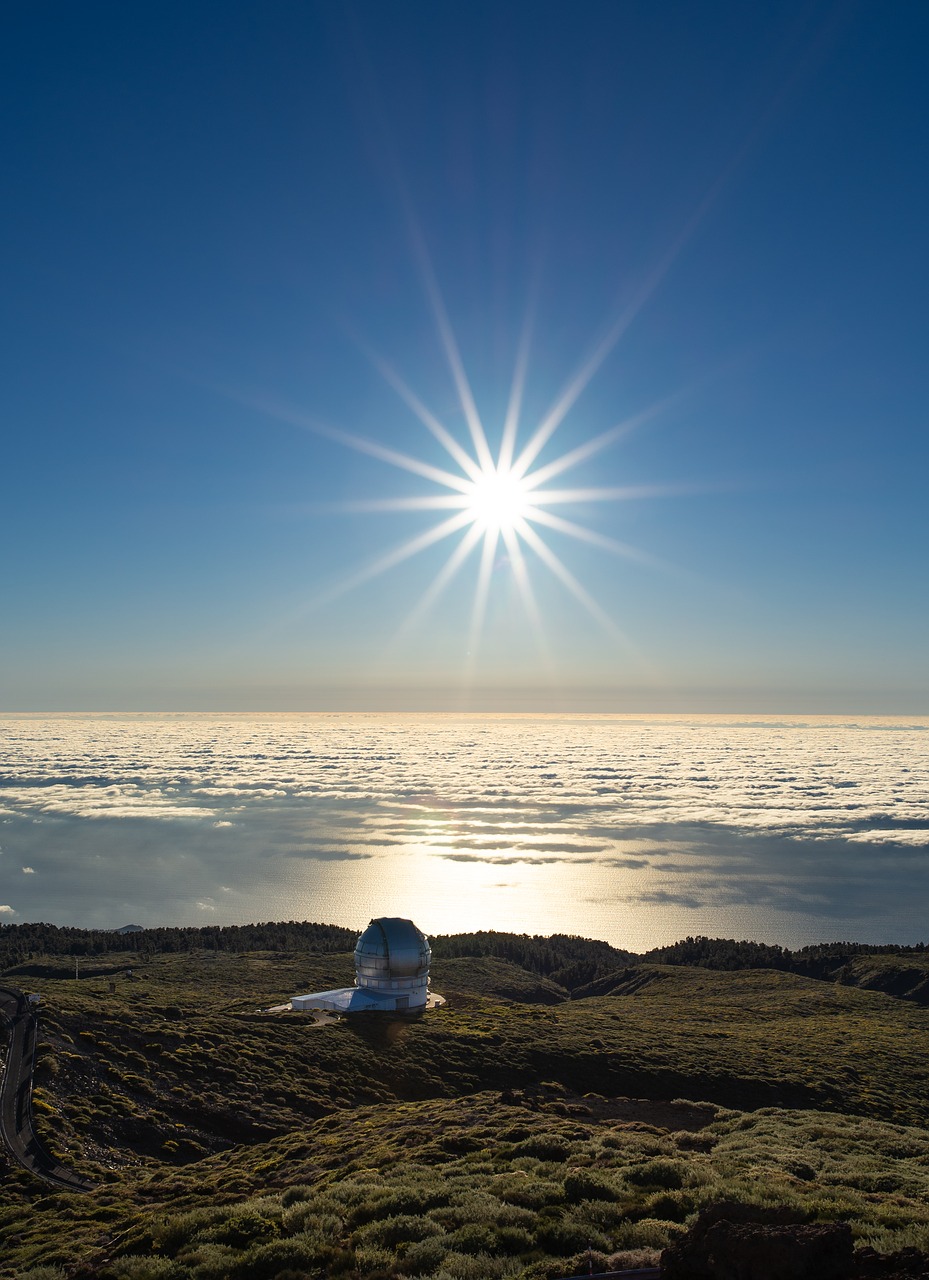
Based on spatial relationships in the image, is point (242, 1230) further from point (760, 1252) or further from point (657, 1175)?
point (760, 1252)

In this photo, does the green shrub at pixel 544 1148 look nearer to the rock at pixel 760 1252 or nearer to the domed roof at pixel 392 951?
the rock at pixel 760 1252

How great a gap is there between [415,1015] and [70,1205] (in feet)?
91.7

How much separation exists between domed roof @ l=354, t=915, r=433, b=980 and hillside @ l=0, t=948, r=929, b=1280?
3.33 metres

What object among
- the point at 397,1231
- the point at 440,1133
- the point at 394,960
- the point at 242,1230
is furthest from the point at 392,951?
the point at 397,1231

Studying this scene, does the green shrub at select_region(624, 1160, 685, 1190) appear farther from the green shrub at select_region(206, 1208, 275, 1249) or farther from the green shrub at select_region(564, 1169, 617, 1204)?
the green shrub at select_region(206, 1208, 275, 1249)

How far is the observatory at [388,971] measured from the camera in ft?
147

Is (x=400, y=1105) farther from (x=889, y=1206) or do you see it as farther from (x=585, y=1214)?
(x=889, y=1206)

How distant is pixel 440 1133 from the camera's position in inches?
850

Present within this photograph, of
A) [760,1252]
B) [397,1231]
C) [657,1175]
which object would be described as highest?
[760,1252]

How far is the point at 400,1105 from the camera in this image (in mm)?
28719

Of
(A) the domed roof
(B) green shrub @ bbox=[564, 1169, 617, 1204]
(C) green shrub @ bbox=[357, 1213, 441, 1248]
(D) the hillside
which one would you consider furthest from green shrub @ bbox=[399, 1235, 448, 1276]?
(A) the domed roof

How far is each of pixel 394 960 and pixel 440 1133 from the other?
25.2 m

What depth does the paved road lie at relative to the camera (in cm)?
2089

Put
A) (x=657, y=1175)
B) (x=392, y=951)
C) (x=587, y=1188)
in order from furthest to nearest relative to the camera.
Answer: (x=392, y=951)
(x=657, y=1175)
(x=587, y=1188)
